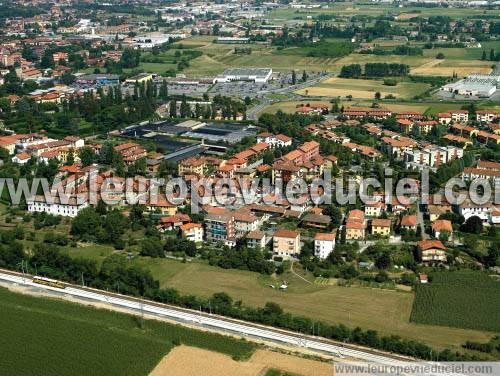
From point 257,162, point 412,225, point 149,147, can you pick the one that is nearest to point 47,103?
point 149,147

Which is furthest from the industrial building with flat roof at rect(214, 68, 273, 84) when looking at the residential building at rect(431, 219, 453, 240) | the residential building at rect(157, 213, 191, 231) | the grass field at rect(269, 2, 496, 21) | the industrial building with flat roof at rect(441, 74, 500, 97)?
the grass field at rect(269, 2, 496, 21)

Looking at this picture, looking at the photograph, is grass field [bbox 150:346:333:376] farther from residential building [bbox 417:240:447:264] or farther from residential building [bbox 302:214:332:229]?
residential building [bbox 302:214:332:229]

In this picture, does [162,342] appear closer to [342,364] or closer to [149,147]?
[342,364]

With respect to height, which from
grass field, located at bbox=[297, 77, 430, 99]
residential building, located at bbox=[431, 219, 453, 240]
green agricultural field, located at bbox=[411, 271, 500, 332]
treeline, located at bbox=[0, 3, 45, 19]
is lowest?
green agricultural field, located at bbox=[411, 271, 500, 332]

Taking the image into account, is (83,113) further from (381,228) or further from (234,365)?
(234,365)

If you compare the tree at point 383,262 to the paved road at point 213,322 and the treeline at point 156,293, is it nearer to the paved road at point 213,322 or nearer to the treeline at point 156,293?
the treeline at point 156,293

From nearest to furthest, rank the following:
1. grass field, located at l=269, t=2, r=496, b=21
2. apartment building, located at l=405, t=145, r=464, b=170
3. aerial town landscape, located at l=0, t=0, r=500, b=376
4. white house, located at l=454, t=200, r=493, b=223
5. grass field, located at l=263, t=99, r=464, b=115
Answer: aerial town landscape, located at l=0, t=0, r=500, b=376 < white house, located at l=454, t=200, r=493, b=223 < apartment building, located at l=405, t=145, r=464, b=170 < grass field, located at l=263, t=99, r=464, b=115 < grass field, located at l=269, t=2, r=496, b=21

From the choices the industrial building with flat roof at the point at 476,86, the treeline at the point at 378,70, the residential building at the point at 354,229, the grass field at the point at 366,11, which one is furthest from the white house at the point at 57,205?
the grass field at the point at 366,11
